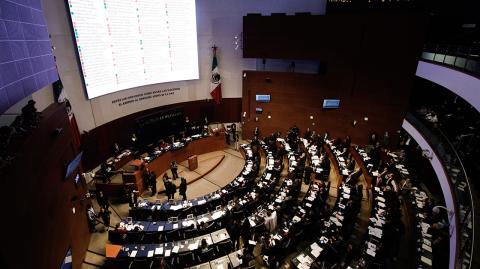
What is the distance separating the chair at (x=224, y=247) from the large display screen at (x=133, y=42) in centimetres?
991

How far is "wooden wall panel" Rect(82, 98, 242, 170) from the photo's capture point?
13531mm

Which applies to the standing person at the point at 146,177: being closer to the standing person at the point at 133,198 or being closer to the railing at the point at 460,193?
the standing person at the point at 133,198

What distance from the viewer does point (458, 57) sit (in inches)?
410

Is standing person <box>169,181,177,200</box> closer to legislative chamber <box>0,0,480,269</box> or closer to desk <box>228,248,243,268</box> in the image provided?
legislative chamber <box>0,0,480,269</box>

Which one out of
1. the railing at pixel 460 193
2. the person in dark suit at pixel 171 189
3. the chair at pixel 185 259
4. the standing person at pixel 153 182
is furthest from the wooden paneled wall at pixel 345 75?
the chair at pixel 185 259

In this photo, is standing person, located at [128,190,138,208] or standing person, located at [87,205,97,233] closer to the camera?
standing person, located at [87,205,97,233]

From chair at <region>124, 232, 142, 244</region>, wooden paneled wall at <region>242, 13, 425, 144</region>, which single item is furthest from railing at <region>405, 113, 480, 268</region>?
chair at <region>124, 232, 142, 244</region>

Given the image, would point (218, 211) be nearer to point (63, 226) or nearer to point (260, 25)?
point (63, 226)

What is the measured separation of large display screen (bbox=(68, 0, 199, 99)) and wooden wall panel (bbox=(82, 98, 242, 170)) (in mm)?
2010

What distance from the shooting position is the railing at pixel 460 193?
5.60 metres

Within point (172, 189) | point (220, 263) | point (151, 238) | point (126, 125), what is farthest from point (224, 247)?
point (126, 125)

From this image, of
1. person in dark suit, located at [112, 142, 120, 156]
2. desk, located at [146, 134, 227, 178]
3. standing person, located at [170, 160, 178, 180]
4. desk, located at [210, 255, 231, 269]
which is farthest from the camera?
desk, located at [146, 134, 227, 178]

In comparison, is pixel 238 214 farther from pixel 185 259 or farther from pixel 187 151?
pixel 187 151

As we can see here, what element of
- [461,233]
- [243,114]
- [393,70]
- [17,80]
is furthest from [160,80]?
[461,233]
